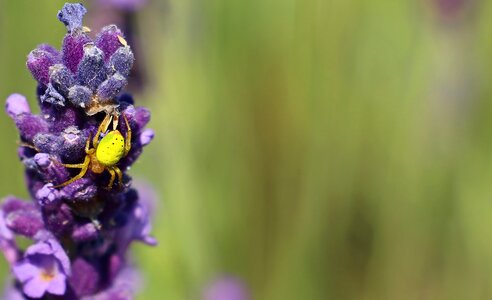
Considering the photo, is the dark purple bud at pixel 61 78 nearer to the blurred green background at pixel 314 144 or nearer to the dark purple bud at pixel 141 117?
the dark purple bud at pixel 141 117

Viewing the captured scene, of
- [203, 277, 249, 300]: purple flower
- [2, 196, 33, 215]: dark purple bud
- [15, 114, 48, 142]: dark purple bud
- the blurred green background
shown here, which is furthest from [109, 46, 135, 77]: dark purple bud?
[203, 277, 249, 300]: purple flower

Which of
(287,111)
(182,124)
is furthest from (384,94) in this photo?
(182,124)

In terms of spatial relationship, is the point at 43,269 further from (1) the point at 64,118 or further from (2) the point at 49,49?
(2) the point at 49,49

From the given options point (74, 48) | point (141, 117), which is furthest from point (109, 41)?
point (141, 117)

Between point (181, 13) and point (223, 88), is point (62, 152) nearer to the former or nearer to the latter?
point (181, 13)

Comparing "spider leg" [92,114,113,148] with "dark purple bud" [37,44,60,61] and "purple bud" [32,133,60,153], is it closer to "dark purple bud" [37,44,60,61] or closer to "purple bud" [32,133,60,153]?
"purple bud" [32,133,60,153]
